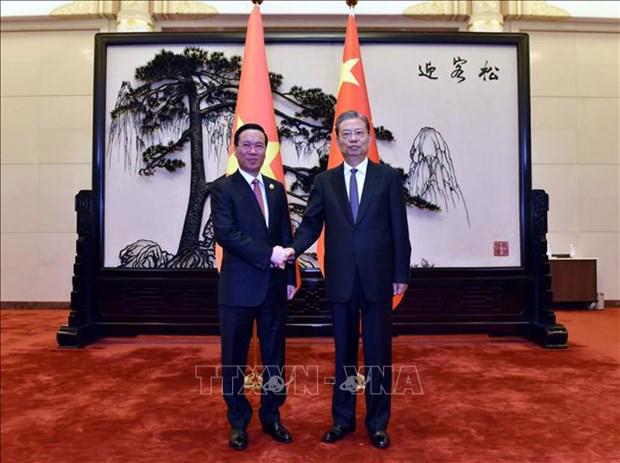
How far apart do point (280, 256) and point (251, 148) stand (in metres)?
0.46

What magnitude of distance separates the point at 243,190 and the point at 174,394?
137 centimetres

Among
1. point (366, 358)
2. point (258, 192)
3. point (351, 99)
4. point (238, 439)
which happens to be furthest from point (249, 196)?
point (351, 99)

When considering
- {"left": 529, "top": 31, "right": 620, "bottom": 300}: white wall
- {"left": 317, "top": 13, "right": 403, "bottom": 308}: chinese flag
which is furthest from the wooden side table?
{"left": 317, "top": 13, "right": 403, "bottom": 308}: chinese flag

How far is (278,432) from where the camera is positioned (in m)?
2.02

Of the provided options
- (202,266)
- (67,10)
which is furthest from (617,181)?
(67,10)

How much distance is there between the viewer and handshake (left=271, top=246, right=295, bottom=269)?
6.21ft

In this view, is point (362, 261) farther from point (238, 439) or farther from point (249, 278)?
point (238, 439)

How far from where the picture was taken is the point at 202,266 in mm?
4090

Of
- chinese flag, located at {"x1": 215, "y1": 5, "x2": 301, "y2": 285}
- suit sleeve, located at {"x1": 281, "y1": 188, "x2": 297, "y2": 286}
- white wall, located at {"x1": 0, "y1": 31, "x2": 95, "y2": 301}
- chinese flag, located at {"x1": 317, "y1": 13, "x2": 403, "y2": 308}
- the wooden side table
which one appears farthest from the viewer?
white wall, located at {"x1": 0, "y1": 31, "x2": 95, "y2": 301}

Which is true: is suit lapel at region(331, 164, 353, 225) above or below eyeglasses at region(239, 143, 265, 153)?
below

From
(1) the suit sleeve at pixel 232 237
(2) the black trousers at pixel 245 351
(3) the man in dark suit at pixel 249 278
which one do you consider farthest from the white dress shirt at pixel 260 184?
(2) the black trousers at pixel 245 351

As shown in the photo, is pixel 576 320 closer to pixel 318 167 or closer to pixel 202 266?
pixel 318 167

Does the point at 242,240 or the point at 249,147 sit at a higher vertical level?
the point at 249,147

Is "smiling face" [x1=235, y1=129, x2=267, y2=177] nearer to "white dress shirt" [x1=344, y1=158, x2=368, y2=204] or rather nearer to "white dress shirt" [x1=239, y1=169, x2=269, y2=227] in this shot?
"white dress shirt" [x1=239, y1=169, x2=269, y2=227]
